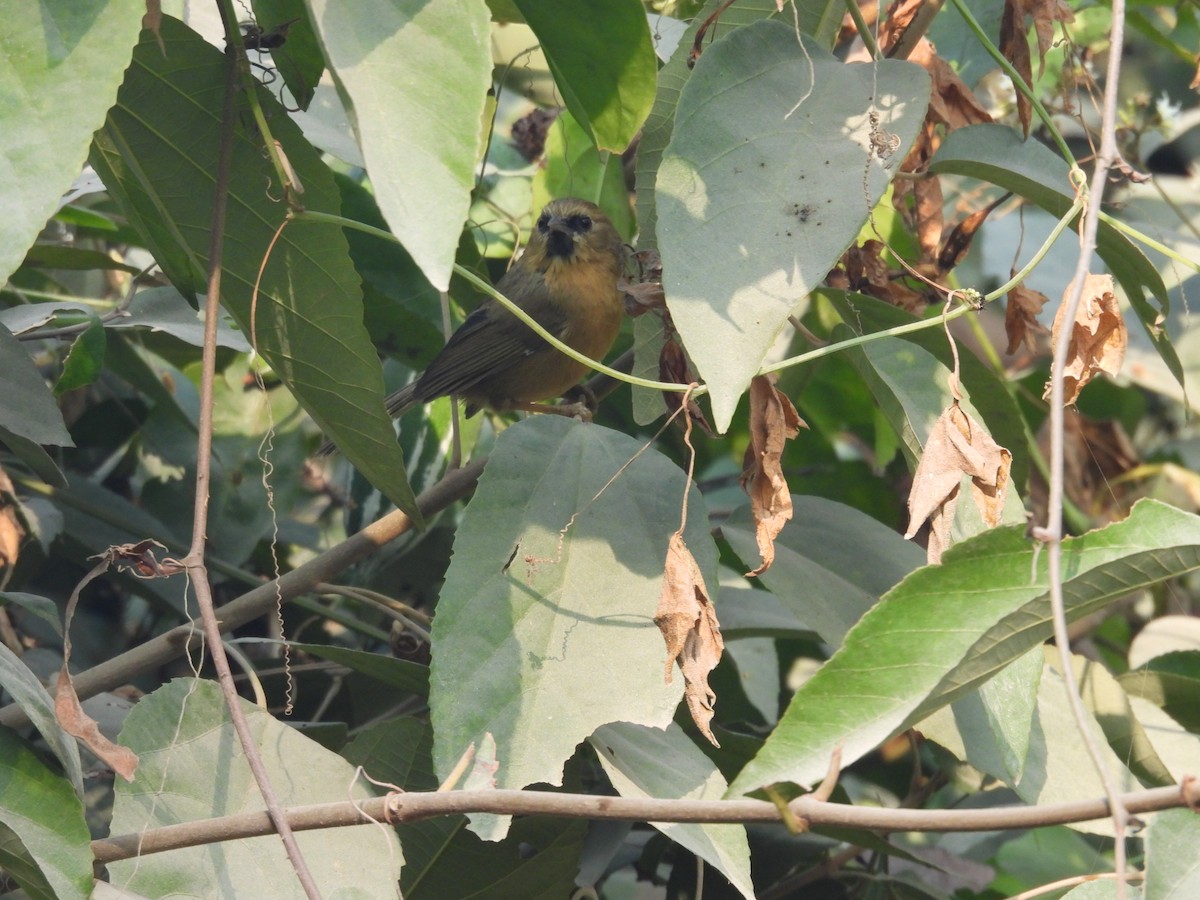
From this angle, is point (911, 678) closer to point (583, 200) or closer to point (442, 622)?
point (442, 622)

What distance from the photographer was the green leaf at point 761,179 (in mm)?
1150

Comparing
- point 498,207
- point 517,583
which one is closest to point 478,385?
point 498,207

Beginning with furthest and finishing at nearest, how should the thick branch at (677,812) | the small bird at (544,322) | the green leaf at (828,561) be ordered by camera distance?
the small bird at (544,322), the green leaf at (828,561), the thick branch at (677,812)

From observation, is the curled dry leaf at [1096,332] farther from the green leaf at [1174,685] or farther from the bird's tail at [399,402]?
the bird's tail at [399,402]

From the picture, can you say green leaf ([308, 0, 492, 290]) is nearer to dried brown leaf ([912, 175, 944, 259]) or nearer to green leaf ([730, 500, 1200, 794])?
green leaf ([730, 500, 1200, 794])

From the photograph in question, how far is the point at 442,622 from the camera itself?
135 centimetres

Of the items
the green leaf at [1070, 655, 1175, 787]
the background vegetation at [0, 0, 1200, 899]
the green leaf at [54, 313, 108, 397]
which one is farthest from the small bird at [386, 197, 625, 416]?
the green leaf at [1070, 655, 1175, 787]

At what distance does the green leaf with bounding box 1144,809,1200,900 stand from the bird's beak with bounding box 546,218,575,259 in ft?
7.36

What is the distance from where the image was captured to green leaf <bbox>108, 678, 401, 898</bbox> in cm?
130

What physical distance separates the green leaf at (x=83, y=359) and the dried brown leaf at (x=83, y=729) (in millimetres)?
723

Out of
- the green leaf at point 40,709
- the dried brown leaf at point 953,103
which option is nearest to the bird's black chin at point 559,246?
the dried brown leaf at point 953,103

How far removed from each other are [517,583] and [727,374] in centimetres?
42

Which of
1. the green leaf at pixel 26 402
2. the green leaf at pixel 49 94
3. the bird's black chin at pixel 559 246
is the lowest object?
the green leaf at pixel 26 402

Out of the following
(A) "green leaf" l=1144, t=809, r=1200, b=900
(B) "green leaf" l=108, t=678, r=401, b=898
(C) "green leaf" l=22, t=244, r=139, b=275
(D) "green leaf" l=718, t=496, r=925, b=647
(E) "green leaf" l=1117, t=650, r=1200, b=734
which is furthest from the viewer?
(C) "green leaf" l=22, t=244, r=139, b=275
